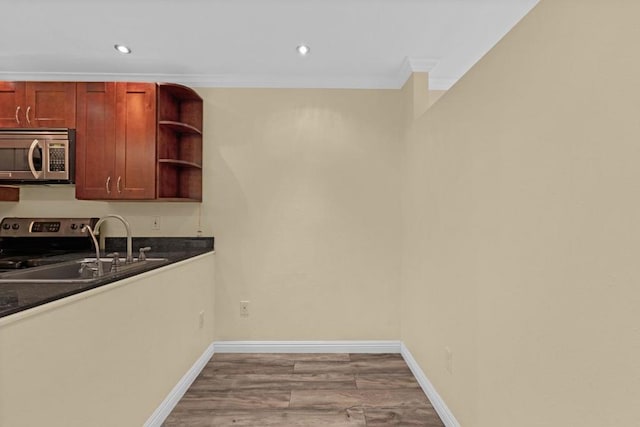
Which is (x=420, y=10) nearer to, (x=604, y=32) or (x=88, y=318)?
(x=604, y=32)

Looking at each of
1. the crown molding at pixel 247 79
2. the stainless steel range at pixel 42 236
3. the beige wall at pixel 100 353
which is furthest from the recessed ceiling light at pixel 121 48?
the beige wall at pixel 100 353

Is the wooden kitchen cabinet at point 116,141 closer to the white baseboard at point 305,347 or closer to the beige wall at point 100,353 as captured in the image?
the beige wall at point 100,353

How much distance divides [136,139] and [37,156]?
2.41 ft

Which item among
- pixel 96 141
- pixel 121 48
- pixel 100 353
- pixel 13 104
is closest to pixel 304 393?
pixel 100 353

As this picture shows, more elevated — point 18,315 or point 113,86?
point 113,86

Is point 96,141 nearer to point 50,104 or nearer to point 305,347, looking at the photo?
point 50,104

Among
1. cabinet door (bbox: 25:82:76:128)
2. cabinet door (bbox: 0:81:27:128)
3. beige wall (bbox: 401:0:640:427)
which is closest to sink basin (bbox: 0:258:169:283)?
cabinet door (bbox: 25:82:76:128)

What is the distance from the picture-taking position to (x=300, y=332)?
3.29 m

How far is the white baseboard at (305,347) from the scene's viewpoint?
128 inches

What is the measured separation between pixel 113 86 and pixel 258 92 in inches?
45.3

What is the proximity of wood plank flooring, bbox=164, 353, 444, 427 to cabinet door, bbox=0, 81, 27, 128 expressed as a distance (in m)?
2.45

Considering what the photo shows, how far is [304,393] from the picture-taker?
2535 mm

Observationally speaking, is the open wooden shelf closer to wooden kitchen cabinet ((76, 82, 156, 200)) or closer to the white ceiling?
wooden kitchen cabinet ((76, 82, 156, 200))

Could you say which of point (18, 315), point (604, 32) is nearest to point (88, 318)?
point (18, 315)
